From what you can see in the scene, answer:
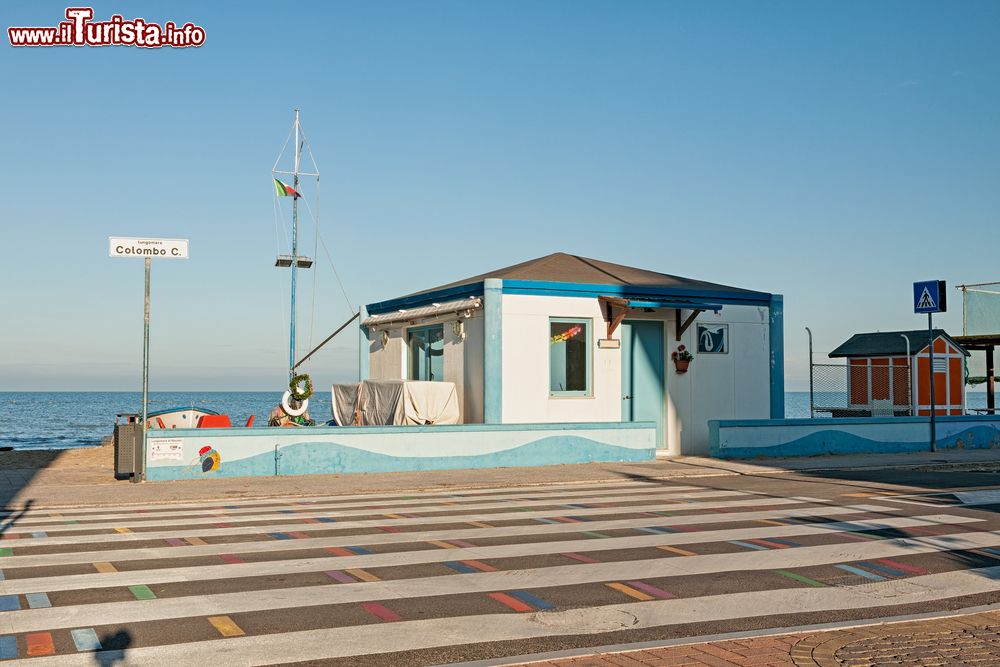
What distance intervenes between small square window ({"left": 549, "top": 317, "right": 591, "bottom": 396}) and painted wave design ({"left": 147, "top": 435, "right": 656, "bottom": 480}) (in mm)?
1631

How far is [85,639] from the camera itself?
6.17 meters

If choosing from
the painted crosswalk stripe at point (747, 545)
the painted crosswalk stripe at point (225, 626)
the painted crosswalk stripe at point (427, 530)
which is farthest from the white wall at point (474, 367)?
the painted crosswalk stripe at point (225, 626)

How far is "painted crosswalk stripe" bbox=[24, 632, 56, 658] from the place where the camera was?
588 centimetres

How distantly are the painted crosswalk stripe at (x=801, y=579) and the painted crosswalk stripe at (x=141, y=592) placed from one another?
16.8ft

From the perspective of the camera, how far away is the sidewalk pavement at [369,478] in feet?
49.0

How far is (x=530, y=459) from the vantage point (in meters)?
20.0

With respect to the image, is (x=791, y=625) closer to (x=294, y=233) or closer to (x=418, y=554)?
(x=418, y=554)

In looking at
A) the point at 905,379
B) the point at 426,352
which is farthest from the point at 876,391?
the point at 426,352

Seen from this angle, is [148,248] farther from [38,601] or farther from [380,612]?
[380,612]

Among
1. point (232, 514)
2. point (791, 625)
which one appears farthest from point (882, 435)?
point (791, 625)

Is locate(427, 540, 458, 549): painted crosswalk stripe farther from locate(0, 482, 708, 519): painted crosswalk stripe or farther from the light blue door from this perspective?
the light blue door

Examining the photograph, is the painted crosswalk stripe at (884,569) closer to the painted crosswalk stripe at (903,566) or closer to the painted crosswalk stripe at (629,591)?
the painted crosswalk stripe at (903,566)

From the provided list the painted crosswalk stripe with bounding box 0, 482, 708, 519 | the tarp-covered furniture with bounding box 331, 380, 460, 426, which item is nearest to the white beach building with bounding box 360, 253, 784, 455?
the tarp-covered furniture with bounding box 331, 380, 460, 426

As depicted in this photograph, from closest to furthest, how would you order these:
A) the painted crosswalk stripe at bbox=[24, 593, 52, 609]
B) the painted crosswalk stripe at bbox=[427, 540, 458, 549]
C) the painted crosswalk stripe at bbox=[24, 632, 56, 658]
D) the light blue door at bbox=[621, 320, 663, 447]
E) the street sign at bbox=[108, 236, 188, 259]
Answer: the painted crosswalk stripe at bbox=[24, 632, 56, 658] → the painted crosswalk stripe at bbox=[24, 593, 52, 609] → the painted crosswalk stripe at bbox=[427, 540, 458, 549] → the street sign at bbox=[108, 236, 188, 259] → the light blue door at bbox=[621, 320, 663, 447]
